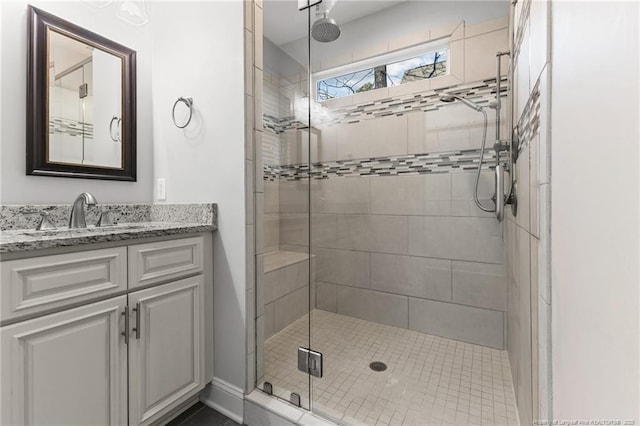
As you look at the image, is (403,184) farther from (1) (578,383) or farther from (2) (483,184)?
(1) (578,383)

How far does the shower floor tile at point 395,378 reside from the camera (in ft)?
4.21

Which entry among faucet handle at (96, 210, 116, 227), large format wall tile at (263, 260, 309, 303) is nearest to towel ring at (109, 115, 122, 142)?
faucet handle at (96, 210, 116, 227)

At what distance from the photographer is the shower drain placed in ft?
5.35

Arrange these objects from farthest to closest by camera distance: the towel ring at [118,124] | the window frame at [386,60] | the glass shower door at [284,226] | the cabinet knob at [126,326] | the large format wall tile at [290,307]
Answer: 1. the window frame at [386,60]
2. the large format wall tile at [290,307]
3. the towel ring at [118,124]
4. the glass shower door at [284,226]
5. the cabinet knob at [126,326]

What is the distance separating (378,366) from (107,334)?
4.41 feet

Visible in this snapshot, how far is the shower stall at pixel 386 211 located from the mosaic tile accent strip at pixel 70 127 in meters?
0.91

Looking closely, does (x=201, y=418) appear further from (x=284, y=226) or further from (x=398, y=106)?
(x=398, y=106)

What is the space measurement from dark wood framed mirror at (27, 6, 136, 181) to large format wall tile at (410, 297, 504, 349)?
207cm

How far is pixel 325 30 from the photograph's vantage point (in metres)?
1.82

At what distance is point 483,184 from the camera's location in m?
1.86

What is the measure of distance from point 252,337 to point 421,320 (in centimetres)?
127

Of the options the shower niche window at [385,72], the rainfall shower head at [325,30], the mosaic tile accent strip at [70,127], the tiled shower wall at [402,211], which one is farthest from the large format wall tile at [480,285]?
the mosaic tile accent strip at [70,127]

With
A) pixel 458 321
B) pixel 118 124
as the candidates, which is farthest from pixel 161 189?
pixel 458 321

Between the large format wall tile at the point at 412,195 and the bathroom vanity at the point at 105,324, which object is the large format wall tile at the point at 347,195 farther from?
the bathroom vanity at the point at 105,324
